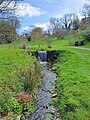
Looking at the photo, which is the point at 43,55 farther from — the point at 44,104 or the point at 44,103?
the point at 44,104

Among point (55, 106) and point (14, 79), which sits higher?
point (14, 79)

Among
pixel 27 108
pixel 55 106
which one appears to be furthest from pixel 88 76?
pixel 27 108

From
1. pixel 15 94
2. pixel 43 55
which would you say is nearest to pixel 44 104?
pixel 15 94

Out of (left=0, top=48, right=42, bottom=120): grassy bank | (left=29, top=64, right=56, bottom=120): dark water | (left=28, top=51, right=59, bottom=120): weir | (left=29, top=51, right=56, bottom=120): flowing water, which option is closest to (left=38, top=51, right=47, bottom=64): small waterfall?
(left=28, top=51, right=59, bottom=120): weir

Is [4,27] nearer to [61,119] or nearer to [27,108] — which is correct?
[27,108]

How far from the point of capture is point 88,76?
15.8 metres

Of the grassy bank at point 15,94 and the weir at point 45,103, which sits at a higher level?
the grassy bank at point 15,94

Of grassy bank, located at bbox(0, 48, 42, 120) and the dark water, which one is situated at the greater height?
grassy bank, located at bbox(0, 48, 42, 120)

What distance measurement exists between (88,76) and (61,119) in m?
6.18

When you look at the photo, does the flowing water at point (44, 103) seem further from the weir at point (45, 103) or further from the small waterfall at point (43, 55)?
the small waterfall at point (43, 55)

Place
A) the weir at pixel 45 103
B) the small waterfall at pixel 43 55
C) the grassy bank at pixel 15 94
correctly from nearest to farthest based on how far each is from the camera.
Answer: the grassy bank at pixel 15 94 → the weir at pixel 45 103 → the small waterfall at pixel 43 55

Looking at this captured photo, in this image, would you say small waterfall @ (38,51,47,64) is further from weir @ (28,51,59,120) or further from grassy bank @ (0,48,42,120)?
grassy bank @ (0,48,42,120)

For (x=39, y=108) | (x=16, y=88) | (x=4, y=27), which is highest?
(x=4, y=27)

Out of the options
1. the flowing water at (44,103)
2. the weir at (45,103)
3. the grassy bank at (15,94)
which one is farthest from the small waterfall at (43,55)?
the grassy bank at (15,94)
